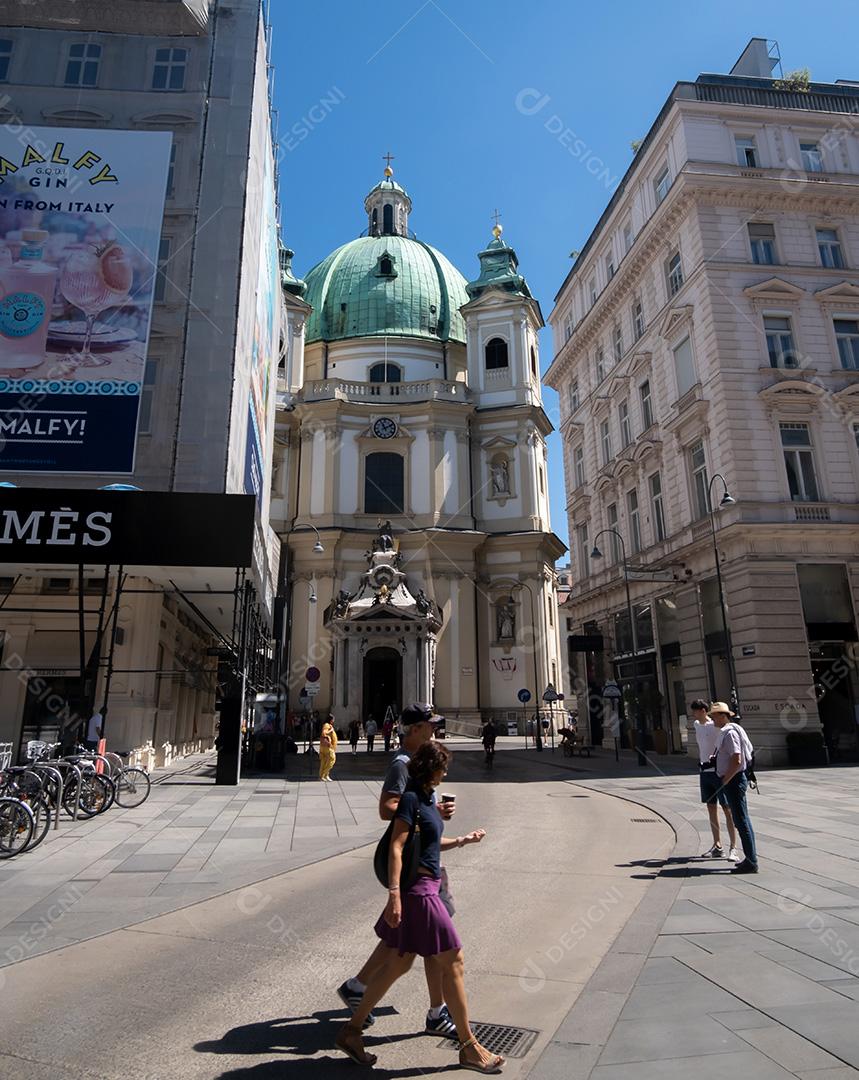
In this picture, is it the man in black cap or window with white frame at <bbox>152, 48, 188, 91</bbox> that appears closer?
the man in black cap

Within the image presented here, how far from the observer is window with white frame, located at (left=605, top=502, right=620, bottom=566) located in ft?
108

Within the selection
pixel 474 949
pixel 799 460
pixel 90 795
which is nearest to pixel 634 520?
pixel 799 460

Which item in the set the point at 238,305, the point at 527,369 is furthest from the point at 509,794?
the point at 527,369

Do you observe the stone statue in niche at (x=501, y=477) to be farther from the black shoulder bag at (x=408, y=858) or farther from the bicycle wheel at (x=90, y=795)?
the black shoulder bag at (x=408, y=858)

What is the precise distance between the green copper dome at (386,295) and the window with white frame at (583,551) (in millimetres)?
22861

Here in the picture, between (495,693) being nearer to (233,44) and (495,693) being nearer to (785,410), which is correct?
(785,410)

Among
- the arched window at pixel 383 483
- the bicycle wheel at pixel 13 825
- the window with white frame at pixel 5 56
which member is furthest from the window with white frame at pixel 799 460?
the window with white frame at pixel 5 56

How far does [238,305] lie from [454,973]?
19.8 meters

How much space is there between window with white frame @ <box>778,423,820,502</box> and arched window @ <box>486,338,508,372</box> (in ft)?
92.9

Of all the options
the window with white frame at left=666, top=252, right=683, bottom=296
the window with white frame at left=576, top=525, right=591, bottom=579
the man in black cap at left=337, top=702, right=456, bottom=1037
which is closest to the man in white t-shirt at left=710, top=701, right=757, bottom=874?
the man in black cap at left=337, top=702, right=456, bottom=1037

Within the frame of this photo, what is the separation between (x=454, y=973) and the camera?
150 inches

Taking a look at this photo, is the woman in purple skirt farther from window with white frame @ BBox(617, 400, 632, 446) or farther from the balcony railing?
the balcony railing

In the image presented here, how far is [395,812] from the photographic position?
13.5 feet

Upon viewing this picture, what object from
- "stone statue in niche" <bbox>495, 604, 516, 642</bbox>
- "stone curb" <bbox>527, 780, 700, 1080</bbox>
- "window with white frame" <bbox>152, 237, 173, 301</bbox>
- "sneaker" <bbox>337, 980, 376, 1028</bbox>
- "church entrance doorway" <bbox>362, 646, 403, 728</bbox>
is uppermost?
"window with white frame" <bbox>152, 237, 173, 301</bbox>
